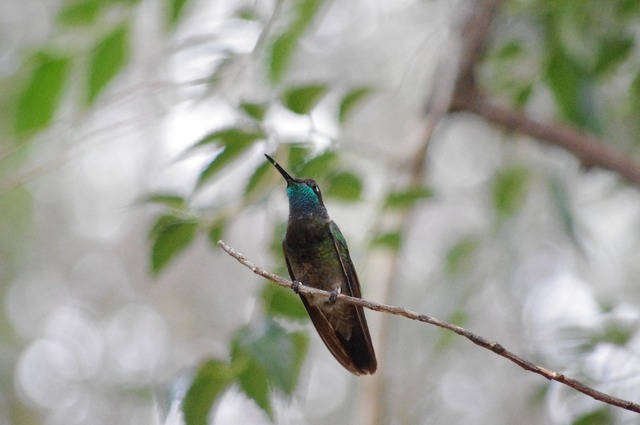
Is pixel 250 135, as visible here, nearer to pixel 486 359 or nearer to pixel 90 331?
pixel 486 359

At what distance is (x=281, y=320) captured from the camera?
245 centimetres

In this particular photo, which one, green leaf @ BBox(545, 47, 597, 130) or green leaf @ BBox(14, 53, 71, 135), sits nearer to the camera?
green leaf @ BBox(14, 53, 71, 135)

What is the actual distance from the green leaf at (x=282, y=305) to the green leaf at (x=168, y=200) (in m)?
0.38

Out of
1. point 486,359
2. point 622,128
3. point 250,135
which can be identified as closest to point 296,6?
point 250,135

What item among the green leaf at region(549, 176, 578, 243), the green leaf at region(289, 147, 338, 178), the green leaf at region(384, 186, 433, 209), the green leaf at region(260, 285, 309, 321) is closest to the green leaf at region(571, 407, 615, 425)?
the green leaf at region(549, 176, 578, 243)

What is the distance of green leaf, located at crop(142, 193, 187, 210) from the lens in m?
2.41

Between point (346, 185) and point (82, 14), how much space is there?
1.31 meters

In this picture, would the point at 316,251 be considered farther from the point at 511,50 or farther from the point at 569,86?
the point at 511,50

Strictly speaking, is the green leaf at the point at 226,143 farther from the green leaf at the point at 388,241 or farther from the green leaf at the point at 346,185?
the green leaf at the point at 388,241

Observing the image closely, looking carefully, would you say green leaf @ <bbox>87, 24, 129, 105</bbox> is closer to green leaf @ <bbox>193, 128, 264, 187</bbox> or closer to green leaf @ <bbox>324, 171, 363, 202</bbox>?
green leaf @ <bbox>193, 128, 264, 187</bbox>

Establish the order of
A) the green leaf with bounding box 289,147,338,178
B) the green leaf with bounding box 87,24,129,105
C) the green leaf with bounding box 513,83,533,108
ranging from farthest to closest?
the green leaf with bounding box 513,83,533,108 → the green leaf with bounding box 87,24,129,105 → the green leaf with bounding box 289,147,338,178

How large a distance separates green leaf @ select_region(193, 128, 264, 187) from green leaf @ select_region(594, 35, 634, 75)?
1.66m

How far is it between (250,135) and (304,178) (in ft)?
0.77

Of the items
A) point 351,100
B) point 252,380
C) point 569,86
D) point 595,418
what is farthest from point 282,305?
point 569,86
